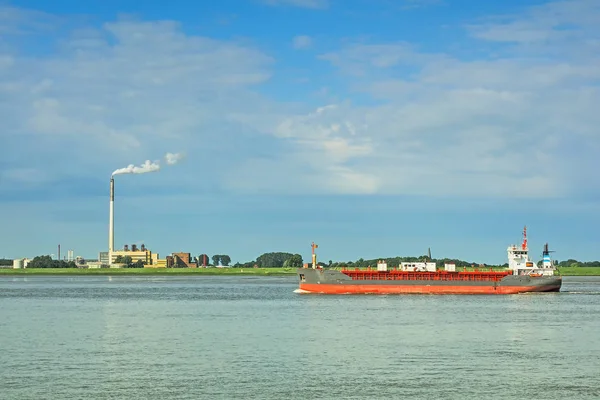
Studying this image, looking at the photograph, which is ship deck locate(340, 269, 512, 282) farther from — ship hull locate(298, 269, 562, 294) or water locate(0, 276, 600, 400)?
water locate(0, 276, 600, 400)

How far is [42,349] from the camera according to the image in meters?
56.8

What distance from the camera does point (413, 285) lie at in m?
119

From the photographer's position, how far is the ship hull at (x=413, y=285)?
4624 inches

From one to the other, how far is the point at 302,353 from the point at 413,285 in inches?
2596

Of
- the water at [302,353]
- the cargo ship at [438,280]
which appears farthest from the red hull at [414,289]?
the water at [302,353]

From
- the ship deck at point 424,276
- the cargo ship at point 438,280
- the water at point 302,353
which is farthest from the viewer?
the ship deck at point 424,276

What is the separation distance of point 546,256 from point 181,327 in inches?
2639

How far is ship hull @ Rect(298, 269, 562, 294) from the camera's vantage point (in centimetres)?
11744

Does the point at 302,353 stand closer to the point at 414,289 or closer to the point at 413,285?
the point at 413,285

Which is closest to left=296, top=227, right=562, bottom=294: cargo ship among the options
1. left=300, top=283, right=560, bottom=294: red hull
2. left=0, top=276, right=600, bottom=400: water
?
left=300, top=283, right=560, bottom=294: red hull

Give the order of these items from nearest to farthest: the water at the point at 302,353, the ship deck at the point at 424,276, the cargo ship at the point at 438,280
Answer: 1. the water at the point at 302,353
2. the cargo ship at the point at 438,280
3. the ship deck at the point at 424,276

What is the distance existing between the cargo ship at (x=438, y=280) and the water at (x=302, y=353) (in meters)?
23.6

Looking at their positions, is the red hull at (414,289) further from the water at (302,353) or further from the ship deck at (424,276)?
the water at (302,353)

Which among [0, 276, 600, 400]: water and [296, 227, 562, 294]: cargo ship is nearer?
[0, 276, 600, 400]: water
